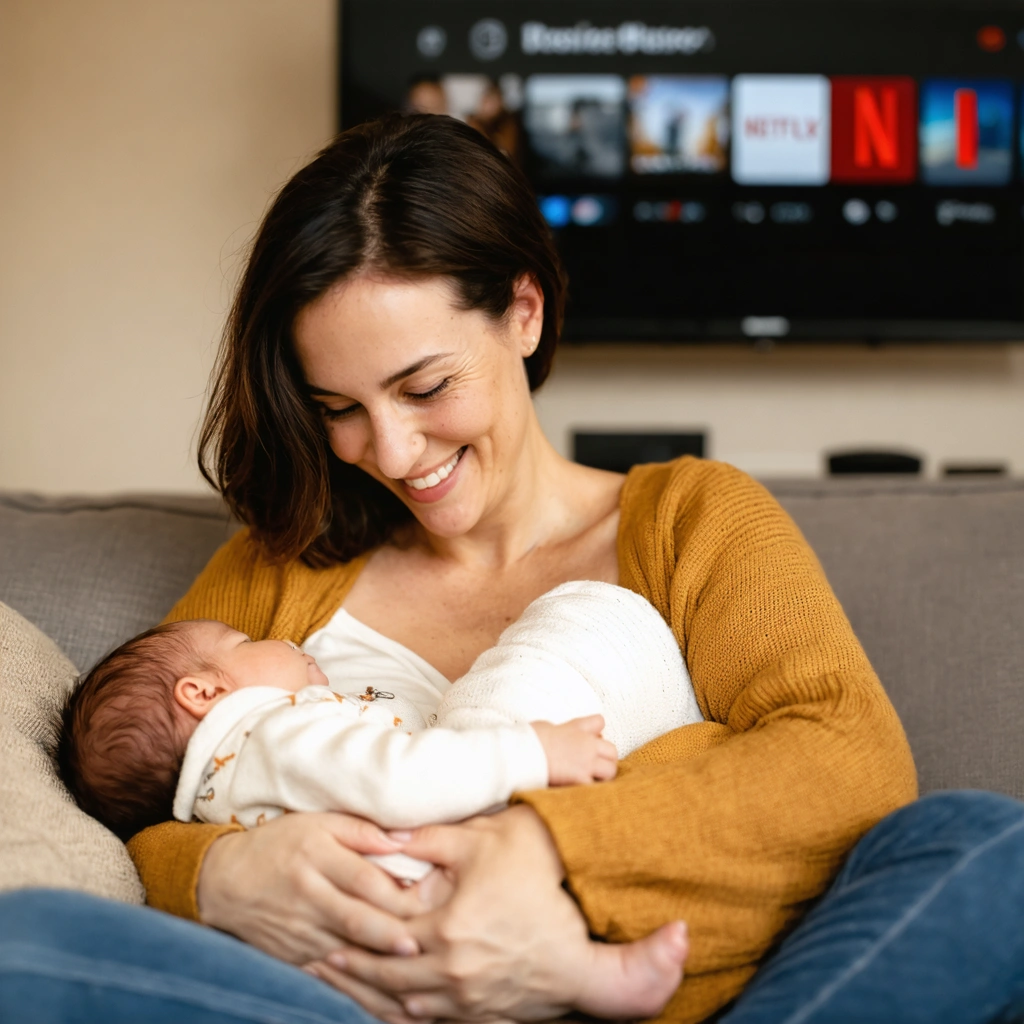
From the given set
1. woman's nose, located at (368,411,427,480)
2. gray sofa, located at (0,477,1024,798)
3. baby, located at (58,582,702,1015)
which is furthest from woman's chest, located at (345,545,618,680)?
gray sofa, located at (0,477,1024,798)

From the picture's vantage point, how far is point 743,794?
1018 mm

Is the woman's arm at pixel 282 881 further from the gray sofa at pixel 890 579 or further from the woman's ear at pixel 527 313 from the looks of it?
the woman's ear at pixel 527 313

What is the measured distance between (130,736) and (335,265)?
1.85 ft

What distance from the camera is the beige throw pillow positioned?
105cm

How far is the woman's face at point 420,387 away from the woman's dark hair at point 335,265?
0.03 meters

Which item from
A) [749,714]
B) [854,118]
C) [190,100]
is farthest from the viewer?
[190,100]

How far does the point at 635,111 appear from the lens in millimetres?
3334

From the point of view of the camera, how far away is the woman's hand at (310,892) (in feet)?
3.29

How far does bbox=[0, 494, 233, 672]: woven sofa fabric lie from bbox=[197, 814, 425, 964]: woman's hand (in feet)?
2.17

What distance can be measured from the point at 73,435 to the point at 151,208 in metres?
0.78

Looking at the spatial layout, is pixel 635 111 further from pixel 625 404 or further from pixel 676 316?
pixel 625 404

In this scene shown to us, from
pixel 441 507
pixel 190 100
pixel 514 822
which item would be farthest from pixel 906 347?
pixel 514 822

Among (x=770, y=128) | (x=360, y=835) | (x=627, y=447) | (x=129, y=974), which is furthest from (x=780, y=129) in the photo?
(x=129, y=974)

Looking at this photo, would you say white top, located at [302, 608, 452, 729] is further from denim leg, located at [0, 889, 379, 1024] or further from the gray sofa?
denim leg, located at [0, 889, 379, 1024]
